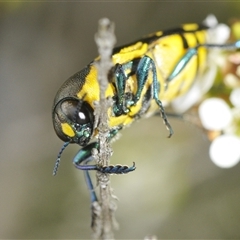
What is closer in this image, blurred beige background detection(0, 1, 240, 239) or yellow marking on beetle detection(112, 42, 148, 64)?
yellow marking on beetle detection(112, 42, 148, 64)

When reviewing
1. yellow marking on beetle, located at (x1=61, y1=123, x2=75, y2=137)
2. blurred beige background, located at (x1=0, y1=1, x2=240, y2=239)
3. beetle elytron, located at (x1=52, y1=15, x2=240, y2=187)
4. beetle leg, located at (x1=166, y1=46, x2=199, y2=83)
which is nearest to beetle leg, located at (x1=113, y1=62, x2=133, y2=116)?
beetle elytron, located at (x1=52, y1=15, x2=240, y2=187)

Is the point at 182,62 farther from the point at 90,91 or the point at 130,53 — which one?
the point at 90,91

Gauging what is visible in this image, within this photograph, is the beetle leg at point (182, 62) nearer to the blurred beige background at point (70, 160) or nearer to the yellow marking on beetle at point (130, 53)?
the yellow marking on beetle at point (130, 53)

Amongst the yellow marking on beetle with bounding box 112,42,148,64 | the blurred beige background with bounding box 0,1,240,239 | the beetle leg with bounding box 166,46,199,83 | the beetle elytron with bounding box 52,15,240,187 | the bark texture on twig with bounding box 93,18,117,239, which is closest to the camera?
the bark texture on twig with bounding box 93,18,117,239

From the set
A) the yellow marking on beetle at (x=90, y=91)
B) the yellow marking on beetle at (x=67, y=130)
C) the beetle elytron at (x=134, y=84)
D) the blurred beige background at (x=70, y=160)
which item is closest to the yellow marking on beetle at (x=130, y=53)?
the beetle elytron at (x=134, y=84)

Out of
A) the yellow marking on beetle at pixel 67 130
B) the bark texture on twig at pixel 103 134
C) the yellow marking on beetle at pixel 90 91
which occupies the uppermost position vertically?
the yellow marking on beetle at pixel 90 91

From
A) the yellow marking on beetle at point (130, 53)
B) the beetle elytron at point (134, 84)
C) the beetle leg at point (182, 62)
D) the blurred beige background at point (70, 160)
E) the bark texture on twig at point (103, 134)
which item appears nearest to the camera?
the bark texture on twig at point (103, 134)

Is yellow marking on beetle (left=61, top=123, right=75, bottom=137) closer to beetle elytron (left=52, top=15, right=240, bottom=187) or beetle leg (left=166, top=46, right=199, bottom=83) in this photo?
beetle elytron (left=52, top=15, right=240, bottom=187)
